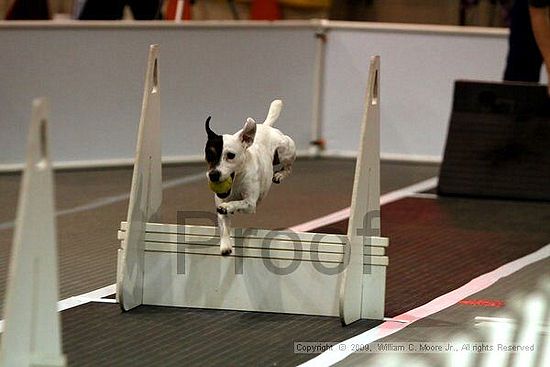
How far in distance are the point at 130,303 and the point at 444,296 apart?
143cm

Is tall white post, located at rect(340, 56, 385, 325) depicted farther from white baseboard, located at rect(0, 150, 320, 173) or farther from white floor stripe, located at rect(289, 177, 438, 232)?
white baseboard, located at rect(0, 150, 320, 173)

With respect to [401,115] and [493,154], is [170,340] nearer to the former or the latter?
[493,154]

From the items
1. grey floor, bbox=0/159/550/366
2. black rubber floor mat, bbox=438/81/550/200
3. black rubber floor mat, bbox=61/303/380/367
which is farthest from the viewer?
black rubber floor mat, bbox=438/81/550/200

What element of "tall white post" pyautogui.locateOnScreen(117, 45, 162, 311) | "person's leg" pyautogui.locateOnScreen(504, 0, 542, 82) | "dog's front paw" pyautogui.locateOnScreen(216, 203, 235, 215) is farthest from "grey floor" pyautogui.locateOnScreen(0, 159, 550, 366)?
"person's leg" pyautogui.locateOnScreen(504, 0, 542, 82)

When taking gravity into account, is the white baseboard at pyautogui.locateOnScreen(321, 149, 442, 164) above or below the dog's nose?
below

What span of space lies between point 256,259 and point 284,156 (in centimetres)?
51

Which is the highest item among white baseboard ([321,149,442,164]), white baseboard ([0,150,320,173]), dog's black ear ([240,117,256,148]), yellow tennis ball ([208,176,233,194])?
dog's black ear ([240,117,256,148])

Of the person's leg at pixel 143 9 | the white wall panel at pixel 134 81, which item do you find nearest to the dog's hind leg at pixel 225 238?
the white wall panel at pixel 134 81

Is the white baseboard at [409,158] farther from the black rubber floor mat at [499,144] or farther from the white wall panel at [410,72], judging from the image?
the black rubber floor mat at [499,144]

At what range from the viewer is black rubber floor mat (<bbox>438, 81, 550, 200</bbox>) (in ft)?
28.3

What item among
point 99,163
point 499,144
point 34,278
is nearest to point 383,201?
point 499,144

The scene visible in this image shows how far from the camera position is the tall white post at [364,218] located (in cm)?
536

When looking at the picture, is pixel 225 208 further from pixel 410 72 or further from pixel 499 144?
pixel 410 72

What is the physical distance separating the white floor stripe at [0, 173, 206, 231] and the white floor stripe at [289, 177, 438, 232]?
4.27 feet
